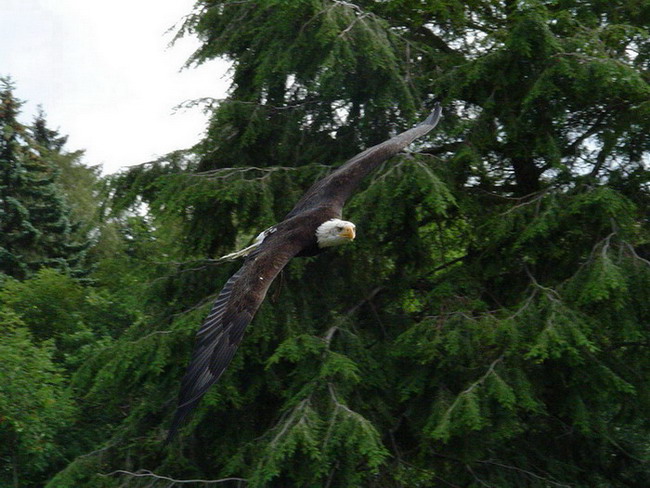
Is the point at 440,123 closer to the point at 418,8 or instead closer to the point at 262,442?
the point at 418,8

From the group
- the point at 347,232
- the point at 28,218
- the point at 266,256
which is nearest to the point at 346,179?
the point at 347,232

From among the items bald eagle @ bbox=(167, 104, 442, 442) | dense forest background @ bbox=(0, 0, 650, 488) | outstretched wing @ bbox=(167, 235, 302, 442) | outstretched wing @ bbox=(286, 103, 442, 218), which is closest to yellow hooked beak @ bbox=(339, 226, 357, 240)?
bald eagle @ bbox=(167, 104, 442, 442)

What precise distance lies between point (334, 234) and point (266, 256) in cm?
69

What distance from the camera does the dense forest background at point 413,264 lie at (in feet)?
25.1

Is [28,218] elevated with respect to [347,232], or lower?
elevated

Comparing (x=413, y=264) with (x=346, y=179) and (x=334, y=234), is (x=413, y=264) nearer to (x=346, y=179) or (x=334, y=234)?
(x=346, y=179)

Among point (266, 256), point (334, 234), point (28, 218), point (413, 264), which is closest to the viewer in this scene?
point (266, 256)

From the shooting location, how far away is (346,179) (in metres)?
7.61

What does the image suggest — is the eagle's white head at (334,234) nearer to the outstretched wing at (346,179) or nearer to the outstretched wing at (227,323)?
the outstretched wing at (346,179)

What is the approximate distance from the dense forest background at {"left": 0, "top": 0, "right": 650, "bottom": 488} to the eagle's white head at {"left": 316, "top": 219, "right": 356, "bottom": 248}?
942 mm

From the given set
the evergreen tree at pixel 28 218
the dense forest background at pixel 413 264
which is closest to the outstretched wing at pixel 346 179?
the dense forest background at pixel 413 264

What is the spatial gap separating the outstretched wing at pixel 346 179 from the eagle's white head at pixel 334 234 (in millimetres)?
420

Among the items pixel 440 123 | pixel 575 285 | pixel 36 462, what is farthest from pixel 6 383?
pixel 575 285

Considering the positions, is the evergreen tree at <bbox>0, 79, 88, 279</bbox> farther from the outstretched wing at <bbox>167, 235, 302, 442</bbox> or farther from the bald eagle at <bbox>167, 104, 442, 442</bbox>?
the outstretched wing at <bbox>167, 235, 302, 442</bbox>
